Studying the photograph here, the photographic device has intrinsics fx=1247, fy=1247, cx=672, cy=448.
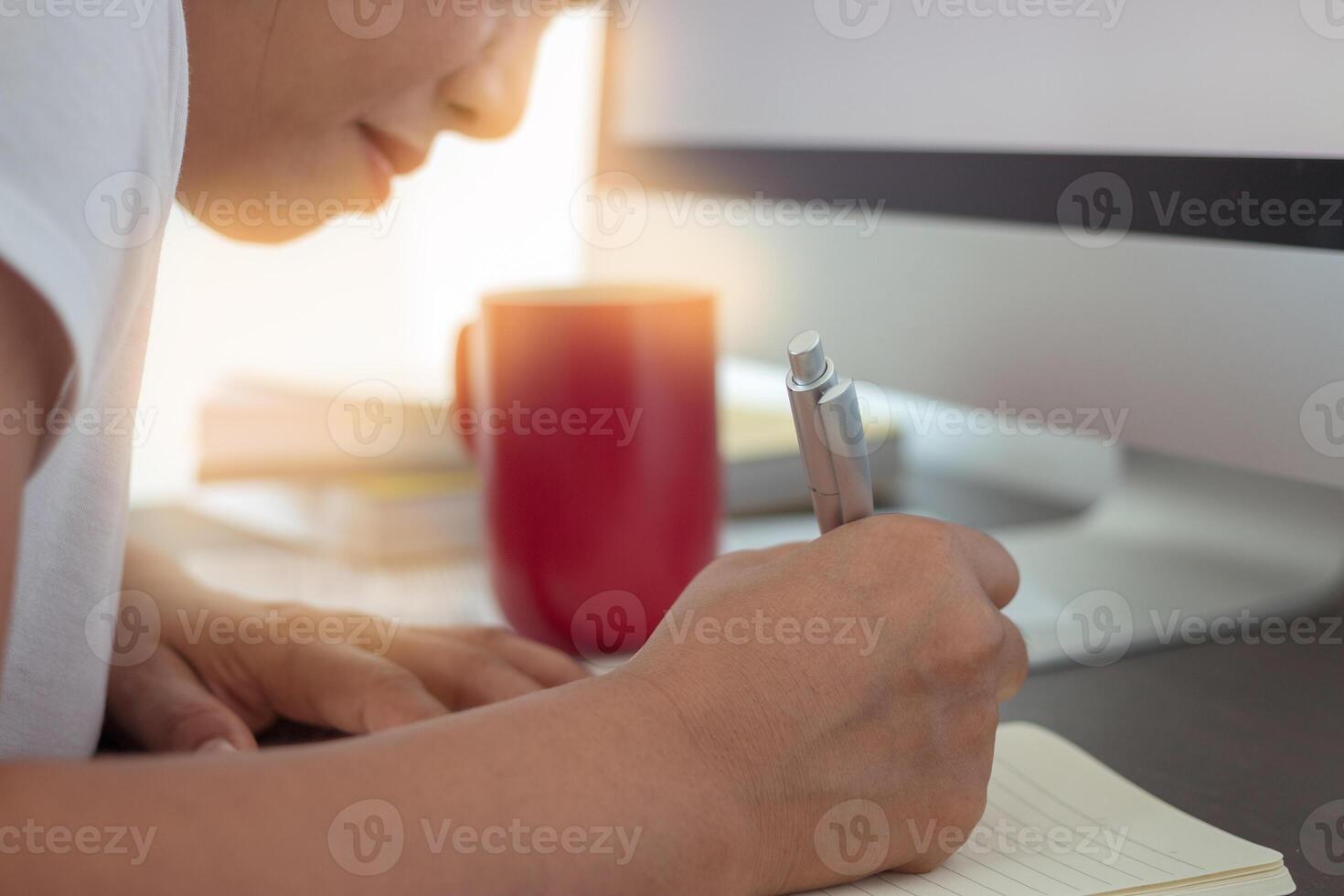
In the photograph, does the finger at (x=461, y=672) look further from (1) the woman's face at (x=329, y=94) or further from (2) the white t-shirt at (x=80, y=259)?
(1) the woman's face at (x=329, y=94)

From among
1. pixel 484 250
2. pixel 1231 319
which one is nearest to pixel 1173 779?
pixel 1231 319

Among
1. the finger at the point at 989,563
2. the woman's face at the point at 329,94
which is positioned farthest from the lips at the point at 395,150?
the finger at the point at 989,563

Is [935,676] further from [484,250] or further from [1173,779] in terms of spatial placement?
[484,250]

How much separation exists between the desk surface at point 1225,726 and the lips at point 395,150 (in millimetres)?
353

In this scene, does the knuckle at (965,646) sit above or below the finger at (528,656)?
above

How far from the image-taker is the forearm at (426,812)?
262 mm

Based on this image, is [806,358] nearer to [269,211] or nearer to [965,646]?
[965,646]

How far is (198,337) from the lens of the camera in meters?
1.28

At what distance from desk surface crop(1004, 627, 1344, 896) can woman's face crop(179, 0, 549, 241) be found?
1.14 feet

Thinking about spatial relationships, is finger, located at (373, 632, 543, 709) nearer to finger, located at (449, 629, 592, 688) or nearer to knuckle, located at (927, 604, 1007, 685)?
finger, located at (449, 629, 592, 688)

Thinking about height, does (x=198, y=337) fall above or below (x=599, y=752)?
above

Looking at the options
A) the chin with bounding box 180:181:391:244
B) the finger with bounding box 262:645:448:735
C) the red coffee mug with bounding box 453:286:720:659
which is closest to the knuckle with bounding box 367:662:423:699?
the finger with bounding box 262:645:448:735

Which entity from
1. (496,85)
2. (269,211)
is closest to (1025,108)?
(496,85)

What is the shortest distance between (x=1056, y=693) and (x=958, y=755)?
0.17 m
